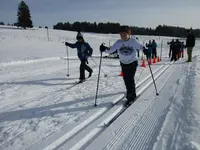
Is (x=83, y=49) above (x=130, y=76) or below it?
above

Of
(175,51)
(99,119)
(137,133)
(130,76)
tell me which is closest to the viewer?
(137,133)

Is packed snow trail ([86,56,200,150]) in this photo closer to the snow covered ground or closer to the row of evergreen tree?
the snow covered ground

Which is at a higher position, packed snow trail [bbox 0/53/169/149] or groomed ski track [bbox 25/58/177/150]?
groomed ski track [bbox 25/58/177/150]

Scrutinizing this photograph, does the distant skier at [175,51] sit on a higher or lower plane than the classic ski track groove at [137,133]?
higher

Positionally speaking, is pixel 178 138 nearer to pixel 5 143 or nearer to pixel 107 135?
pixel 107 135

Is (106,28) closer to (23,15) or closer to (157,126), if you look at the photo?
(23,15)

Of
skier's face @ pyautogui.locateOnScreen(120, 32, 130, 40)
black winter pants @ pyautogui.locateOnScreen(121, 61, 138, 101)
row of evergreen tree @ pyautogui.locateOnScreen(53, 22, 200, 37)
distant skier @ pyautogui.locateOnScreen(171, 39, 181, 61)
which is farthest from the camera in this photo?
row of evergreen tree @ pyautogui.locateOnScreen(53, 22, 200, 37)

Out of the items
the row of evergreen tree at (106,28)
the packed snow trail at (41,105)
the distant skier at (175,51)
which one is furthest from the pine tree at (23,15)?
the packed snow trail at (41,105)

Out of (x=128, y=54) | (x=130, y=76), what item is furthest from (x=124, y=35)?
(x=130, y=76)

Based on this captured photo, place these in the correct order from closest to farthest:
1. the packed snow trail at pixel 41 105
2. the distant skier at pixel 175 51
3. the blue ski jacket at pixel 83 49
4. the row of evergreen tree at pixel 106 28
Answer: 1. the packed snow trail at pixel 41 105
2. the blue ski jacket at pixel 83 49
3. the distant skier at pixel 175 51
4. the row of evergreen tree at pixel 106 28

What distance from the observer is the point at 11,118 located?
5.15 metres

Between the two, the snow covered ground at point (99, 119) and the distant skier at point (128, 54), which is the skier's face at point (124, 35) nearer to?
the distant skier at point (128, 54)

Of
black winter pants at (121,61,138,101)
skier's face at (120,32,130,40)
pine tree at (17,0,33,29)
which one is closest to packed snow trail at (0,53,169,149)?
black winter pants at (121,61,138,101)

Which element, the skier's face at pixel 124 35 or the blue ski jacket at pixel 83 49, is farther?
the blue ski jacket at pixel 83 49
